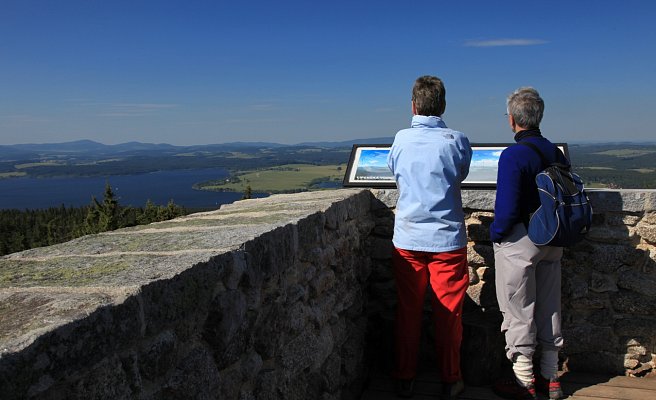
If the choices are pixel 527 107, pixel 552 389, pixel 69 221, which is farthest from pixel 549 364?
pixel 69 221

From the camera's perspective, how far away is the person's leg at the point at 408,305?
3125 millimetres

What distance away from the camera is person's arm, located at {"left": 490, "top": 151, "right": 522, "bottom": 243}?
2857mm

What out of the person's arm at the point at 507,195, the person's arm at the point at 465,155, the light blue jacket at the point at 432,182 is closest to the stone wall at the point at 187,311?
the light blue jacket at the point at 432,182

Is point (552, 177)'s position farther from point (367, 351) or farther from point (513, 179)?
point (367, 351)

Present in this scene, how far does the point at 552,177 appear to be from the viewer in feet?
9.27

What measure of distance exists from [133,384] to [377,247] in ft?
8.97

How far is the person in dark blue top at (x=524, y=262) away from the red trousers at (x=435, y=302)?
0.27 m

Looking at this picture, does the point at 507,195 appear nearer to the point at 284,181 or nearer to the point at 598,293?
the point at 598,293

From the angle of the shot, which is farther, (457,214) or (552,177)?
(457,214)

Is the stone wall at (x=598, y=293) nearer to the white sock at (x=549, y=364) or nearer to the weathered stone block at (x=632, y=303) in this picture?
the weathered stone block at (x=632, y=303)

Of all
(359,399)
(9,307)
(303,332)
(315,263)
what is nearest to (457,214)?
(315,263)

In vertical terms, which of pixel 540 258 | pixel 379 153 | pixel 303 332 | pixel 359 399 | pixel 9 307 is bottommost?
pixel 359 399

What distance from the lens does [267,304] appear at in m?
2.18

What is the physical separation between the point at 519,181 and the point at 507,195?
0.10 meters
